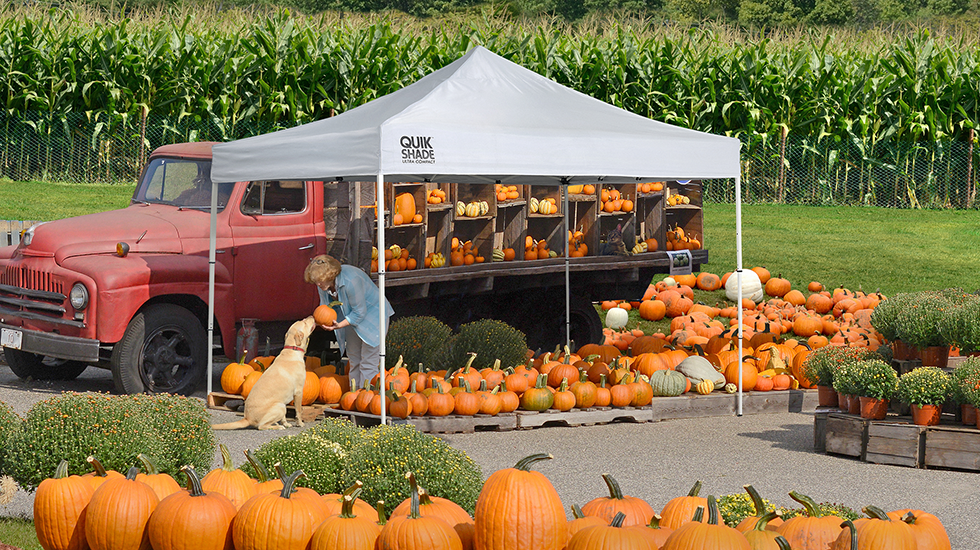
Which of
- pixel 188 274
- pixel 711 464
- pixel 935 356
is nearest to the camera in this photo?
pixel 711 464

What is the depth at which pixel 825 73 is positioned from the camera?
20.7 m

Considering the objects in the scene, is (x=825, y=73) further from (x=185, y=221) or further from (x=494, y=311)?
(x=185, y=221)

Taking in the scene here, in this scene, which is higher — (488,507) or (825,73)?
(825,73)

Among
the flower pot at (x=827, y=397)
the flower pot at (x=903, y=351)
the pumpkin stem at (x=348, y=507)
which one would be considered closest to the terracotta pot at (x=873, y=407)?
the flower pot at (x=827, y=397)

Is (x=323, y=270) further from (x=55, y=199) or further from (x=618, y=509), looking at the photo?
(x=55, y=199)

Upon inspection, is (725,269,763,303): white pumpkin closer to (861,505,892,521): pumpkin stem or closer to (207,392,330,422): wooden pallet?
(207,392,330,422): wooden pallet

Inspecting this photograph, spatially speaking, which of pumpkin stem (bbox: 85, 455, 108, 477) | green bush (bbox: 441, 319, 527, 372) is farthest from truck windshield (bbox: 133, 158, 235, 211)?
pumpkin stem (bbox: 85, 455, 108, 477)

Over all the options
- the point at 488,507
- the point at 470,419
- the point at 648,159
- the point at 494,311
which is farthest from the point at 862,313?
the point at 488,507

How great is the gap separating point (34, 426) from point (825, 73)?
18.2 metres

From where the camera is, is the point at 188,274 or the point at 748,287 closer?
A: the point at 188,274

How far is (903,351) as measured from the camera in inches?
335

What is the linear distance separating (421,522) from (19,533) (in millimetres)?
2385

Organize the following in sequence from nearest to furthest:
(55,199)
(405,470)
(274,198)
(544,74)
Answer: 1. (405,470)
2. (274,198)
3. (55,199)
4. (544,74)

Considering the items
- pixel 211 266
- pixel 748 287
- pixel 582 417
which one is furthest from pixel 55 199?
pixel 582 417
